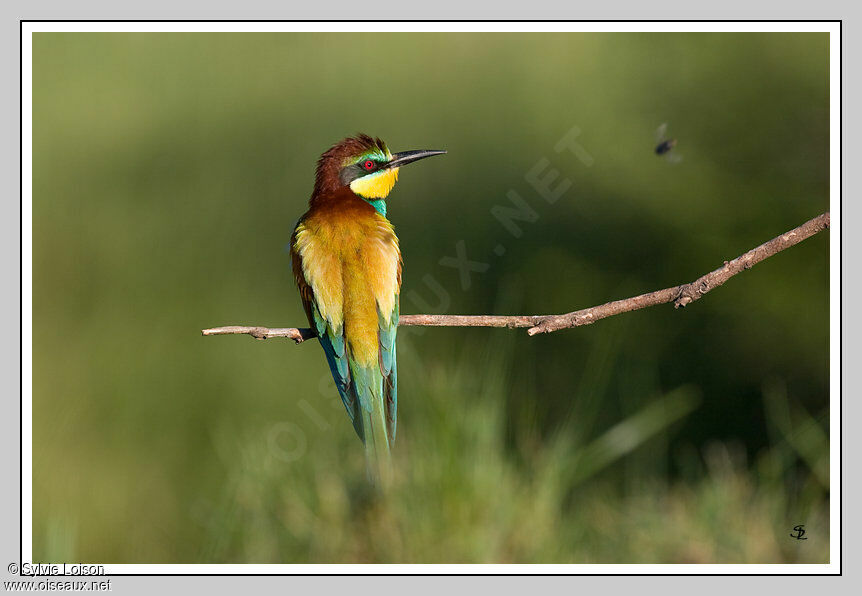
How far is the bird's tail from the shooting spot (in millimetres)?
2436

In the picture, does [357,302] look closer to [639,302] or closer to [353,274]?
[353,274]

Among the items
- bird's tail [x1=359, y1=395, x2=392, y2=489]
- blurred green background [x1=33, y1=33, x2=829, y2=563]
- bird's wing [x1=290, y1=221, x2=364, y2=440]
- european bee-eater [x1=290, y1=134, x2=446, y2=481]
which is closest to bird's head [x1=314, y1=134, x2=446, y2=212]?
european bee-eater [x1=290, y1=134, x2=446, y2=481]

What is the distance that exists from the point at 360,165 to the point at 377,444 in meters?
0.79

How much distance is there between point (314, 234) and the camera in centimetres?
250

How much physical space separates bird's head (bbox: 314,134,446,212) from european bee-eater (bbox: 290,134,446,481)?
13 centimetres

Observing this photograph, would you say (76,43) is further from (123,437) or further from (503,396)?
(503,396)

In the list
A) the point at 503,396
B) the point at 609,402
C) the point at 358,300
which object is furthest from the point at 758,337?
the point at 358,300

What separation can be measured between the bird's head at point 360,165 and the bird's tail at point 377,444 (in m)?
0.62

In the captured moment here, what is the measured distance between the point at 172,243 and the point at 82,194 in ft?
2.03

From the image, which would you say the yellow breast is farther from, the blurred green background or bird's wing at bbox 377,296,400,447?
the blurred green background

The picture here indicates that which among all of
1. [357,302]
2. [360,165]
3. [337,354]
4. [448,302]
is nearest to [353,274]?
[357,302]

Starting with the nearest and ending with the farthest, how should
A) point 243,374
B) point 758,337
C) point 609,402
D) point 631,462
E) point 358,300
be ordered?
point 358,300
point 631,462
point 609,402
point 758,337
point 243,374

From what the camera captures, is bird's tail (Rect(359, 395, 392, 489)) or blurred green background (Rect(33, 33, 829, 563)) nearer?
bird's tail (Rect(359, 395, 392, 489))

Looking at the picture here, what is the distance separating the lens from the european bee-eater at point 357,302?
243 centimetres
